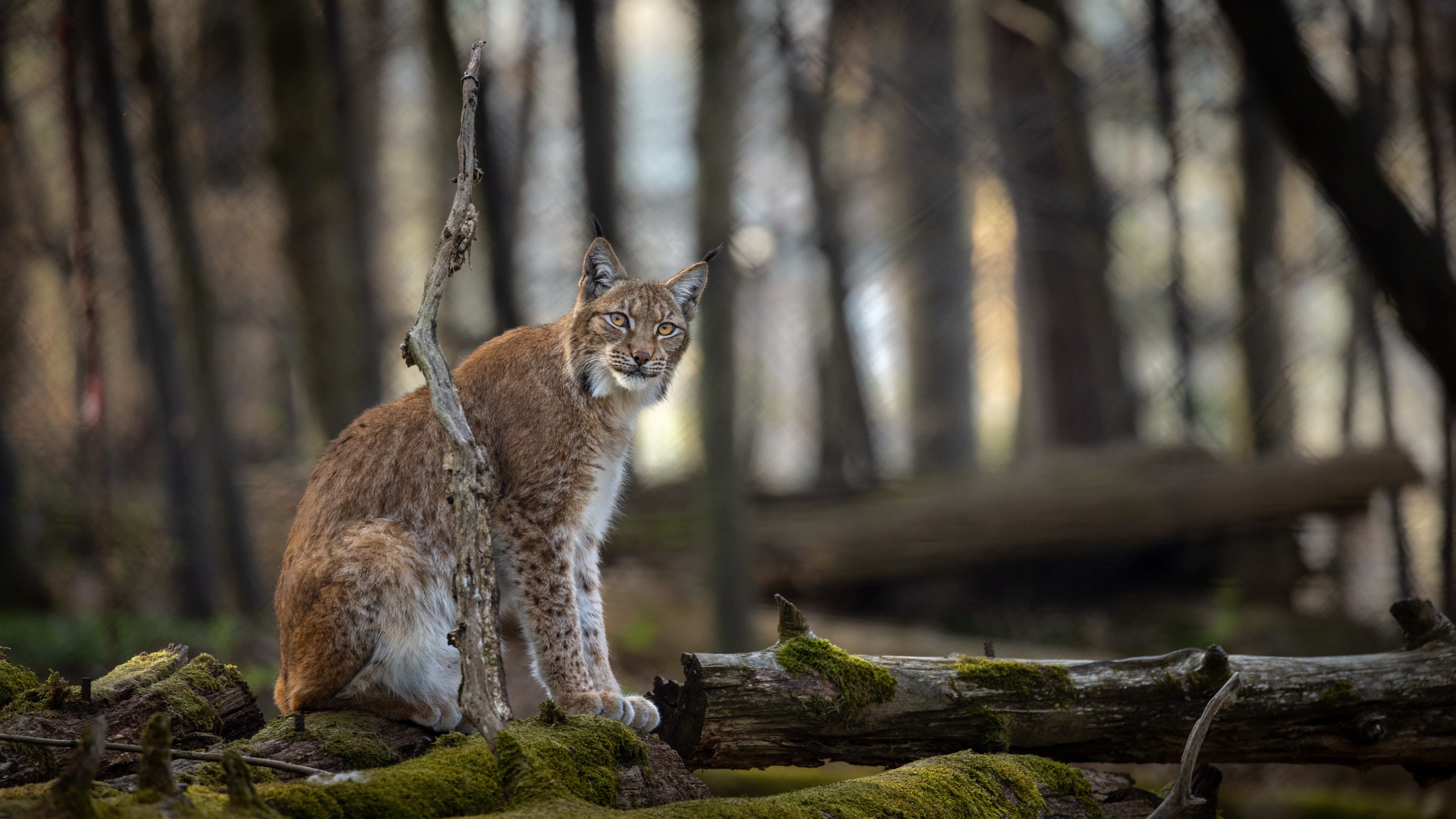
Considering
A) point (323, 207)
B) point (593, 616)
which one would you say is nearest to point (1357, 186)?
point (593, 616)

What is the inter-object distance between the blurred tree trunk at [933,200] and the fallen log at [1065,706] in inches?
205

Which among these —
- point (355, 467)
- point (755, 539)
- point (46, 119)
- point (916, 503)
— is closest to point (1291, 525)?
point (916, 503)

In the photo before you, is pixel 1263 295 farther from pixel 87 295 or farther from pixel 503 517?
pixel 87 295

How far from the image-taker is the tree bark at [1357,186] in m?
5.86

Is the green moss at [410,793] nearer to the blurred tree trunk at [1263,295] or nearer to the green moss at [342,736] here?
the green moss at [342,736]

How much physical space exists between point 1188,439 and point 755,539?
376cm

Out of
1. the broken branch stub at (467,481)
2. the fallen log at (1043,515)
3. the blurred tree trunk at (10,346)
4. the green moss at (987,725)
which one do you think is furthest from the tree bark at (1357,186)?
the blurred tree trunk at (10,346)

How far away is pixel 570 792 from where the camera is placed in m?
2.63

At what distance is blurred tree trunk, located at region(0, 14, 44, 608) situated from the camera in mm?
8781

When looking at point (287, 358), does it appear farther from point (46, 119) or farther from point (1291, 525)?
point (1291, 525)

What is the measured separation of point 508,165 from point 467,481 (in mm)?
6034

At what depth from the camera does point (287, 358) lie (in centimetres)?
1254

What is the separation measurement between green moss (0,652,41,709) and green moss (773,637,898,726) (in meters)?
2.21

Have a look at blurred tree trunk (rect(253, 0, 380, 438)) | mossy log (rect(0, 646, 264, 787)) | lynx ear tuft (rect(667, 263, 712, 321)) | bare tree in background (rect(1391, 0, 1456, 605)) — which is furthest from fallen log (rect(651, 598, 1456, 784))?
blurred tree trunk (rect(253, 0, 380, 438))
